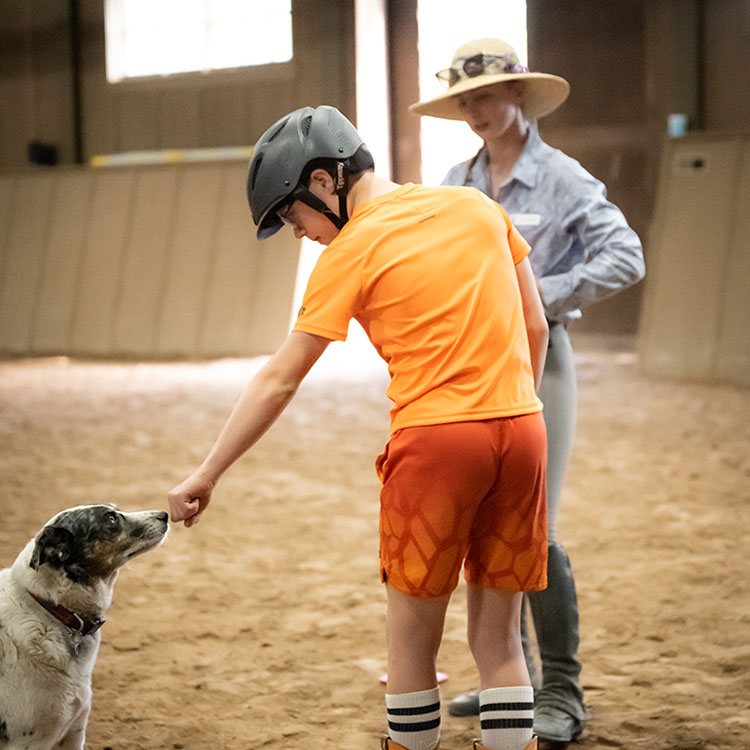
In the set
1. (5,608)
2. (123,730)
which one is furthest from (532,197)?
(123,730)

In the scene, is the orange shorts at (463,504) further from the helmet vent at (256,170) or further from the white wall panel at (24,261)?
the white wall panel at (24,261)

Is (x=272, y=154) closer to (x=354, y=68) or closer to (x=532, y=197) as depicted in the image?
(x=532, y=197)

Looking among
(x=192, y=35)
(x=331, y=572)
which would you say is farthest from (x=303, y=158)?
(x=192, y=35)

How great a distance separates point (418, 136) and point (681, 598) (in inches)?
332

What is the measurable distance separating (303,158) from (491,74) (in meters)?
0.99

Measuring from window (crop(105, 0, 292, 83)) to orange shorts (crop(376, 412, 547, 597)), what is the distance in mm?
10549

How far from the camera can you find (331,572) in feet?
14.2

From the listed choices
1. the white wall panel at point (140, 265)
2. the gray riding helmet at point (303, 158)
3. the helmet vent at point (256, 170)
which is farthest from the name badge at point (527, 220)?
the white wall panel at point (140, 265)

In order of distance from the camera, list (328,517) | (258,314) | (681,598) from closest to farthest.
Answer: (681,598) < (328,517) < (258,314)

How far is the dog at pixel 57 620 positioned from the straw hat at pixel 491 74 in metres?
1.44

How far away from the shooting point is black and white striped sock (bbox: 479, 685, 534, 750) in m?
2.10

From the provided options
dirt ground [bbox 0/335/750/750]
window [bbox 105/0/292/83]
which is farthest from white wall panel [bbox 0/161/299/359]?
dirt ground [bbox 0/335/750/750]

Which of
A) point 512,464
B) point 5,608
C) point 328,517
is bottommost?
point 328,517

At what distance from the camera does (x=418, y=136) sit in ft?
37.8
